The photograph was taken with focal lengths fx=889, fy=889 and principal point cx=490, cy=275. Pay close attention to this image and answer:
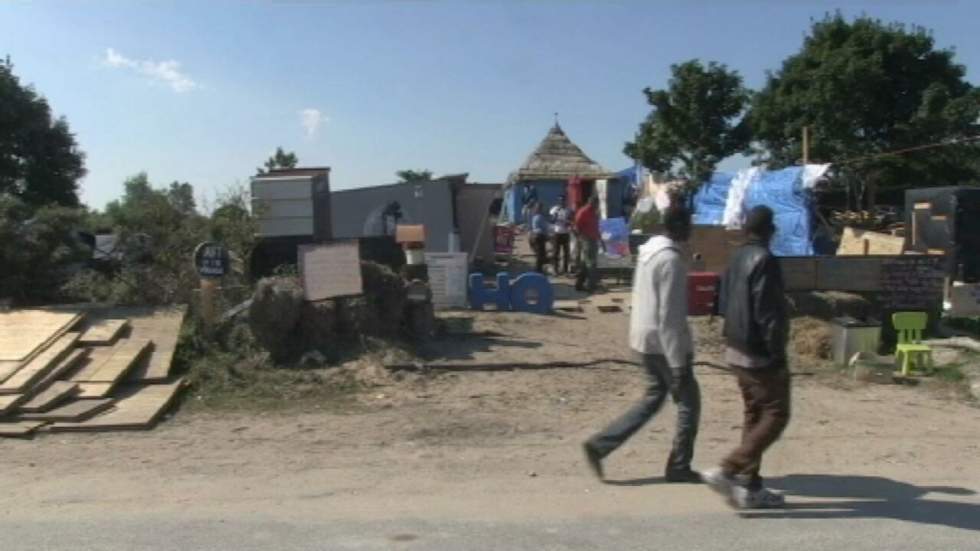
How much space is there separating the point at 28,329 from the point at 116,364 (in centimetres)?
142

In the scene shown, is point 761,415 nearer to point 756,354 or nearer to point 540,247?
point 756,354

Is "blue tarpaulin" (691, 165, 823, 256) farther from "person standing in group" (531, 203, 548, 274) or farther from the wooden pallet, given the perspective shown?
the wooden pallet

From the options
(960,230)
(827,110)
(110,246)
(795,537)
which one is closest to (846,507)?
(795,537)

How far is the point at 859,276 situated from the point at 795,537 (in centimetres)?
790

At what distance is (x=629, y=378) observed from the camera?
9.58 meters

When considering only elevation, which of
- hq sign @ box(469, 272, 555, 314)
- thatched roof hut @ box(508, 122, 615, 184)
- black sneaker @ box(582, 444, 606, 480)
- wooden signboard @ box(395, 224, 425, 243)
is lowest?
black sneaker @ box(582, 444, 606, 480)

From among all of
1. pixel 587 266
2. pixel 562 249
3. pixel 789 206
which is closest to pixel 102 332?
pixel 587 266

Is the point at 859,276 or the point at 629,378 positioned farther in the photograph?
the point at 859,276

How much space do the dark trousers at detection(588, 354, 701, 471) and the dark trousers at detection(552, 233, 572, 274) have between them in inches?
493

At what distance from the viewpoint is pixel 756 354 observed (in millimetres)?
5320

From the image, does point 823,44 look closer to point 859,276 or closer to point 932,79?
point 932,79

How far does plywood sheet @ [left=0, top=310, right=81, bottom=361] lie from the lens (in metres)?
9.01

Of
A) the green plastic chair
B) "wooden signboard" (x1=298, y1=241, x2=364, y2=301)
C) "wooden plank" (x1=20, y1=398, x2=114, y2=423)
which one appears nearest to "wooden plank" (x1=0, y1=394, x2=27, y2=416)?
"wooden plank" (x1=20, y1=398, x2=114, y2=423)

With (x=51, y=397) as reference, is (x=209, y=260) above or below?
above
